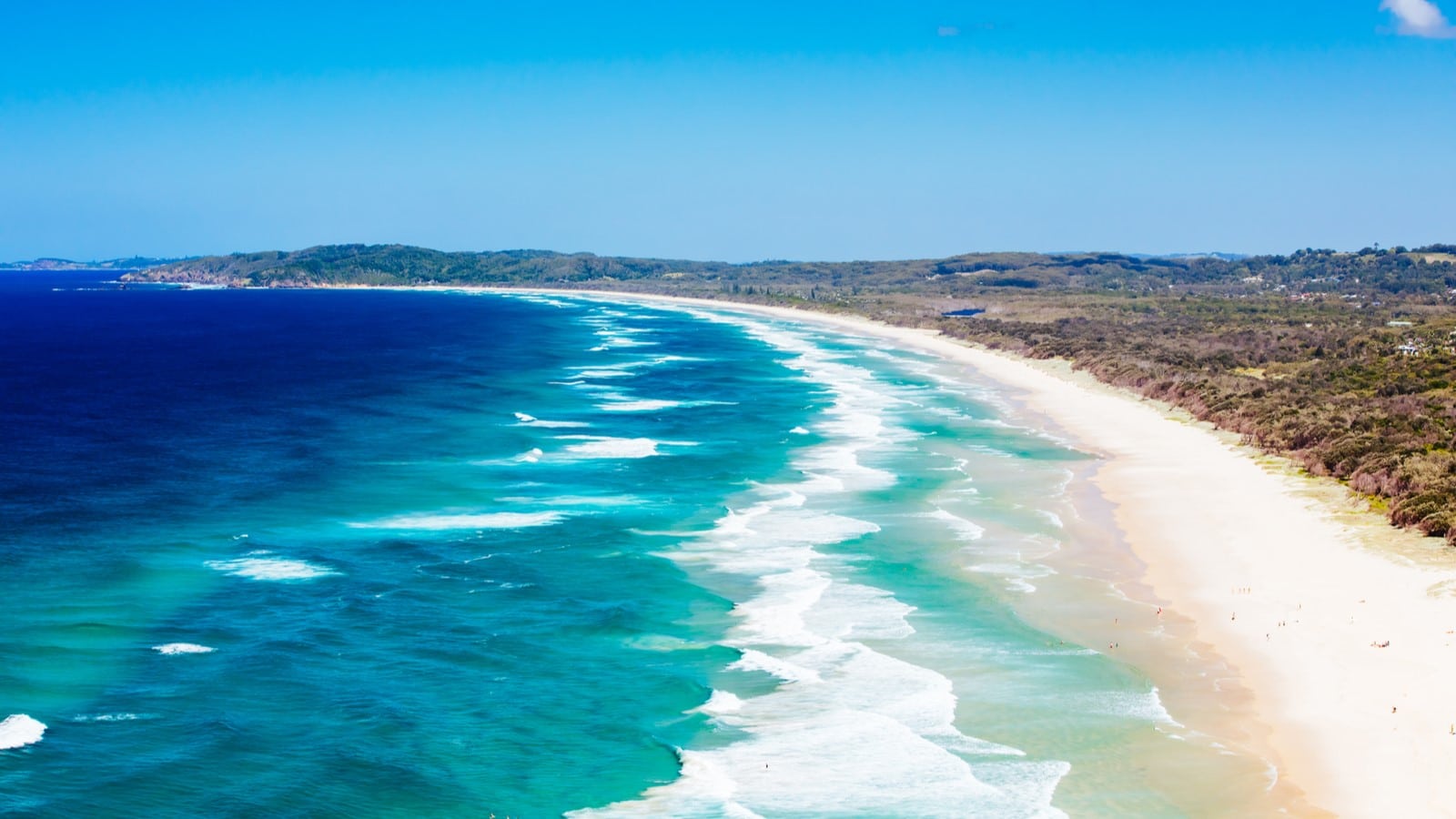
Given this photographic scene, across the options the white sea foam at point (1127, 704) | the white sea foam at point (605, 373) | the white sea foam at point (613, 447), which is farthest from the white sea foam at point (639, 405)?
the white sea foam at point (1127, 704)

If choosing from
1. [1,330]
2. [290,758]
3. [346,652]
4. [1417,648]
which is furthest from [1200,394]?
[1,330]

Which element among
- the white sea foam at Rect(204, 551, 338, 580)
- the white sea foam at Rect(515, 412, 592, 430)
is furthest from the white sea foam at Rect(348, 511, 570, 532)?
the white sea foam at Rect(515, 412, 592, 430)

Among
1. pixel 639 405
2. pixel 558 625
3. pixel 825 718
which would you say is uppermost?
pixel 639 405

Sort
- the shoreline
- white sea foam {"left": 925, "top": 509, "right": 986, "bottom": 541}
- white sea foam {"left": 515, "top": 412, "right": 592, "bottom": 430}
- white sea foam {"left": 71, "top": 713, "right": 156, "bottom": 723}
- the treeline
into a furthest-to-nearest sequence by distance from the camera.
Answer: white sea foam {"left": 515, "top": 412, "right": 592, "bottom": 430} → the treeline → white sea foam {"left": 925, "top": 509, "right": 986, "bottom": 541} → white sea foam {"left": 71, "top": 713, "right": 156, "bottom": 723} → the shoreline

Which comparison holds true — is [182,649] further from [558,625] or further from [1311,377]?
[1311,377]

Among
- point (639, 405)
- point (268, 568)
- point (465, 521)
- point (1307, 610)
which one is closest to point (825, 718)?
point (1307, 610)

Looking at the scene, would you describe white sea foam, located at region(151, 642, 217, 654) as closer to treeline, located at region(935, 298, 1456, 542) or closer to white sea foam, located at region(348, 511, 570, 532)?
white sea foam, located at region(348, 511, 570, 532)
